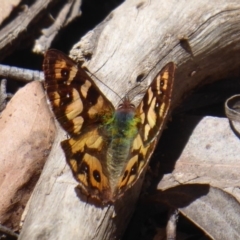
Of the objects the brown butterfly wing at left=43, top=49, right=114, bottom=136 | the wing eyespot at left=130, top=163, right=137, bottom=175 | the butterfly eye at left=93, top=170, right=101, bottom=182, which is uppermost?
the brown butterfly wing at left=43, top=49, right=114, bottom=136

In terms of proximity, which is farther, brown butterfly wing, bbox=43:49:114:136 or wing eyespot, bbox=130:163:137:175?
brown butterfly wing, bbox=43:49:114:136

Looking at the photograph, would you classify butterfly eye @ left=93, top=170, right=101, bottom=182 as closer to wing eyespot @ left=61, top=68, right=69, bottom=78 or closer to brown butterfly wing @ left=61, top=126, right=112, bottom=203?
brown butterfly wing @ left=61, top=126, right=112, bottom=203

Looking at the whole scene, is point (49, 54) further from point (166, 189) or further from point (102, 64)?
point (166, 189)

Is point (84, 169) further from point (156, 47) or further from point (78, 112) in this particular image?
point (156, 47)

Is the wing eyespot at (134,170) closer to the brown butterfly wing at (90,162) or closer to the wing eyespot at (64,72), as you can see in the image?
the brown butterfly wing at (90,162)

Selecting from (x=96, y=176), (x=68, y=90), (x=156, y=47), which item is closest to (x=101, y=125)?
(x=68, y=90)

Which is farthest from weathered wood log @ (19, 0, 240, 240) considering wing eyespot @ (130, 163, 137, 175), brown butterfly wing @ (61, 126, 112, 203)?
wing eyespot @ (130, 163, 137, 175)

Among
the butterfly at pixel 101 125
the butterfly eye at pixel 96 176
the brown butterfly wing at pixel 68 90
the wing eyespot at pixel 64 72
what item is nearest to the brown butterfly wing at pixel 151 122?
the butterfly at pixel 101 125

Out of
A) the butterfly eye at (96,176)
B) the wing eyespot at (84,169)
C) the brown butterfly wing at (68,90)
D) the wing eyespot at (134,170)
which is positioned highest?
the brown butterfly wing at (68,90)
